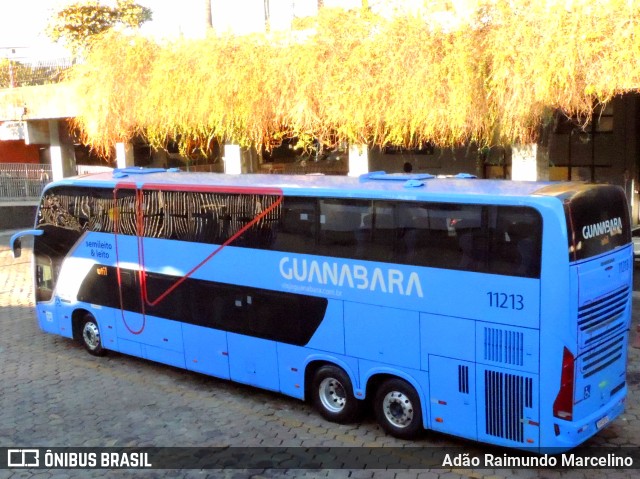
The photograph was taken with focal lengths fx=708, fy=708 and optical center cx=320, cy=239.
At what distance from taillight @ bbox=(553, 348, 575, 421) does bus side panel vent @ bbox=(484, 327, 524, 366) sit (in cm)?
40

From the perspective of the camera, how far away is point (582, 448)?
7836 mm

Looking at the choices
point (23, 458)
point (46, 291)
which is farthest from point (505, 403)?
point (46, 291)

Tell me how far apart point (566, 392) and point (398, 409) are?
2116 mm

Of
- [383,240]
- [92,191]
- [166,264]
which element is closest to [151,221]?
[166,264]

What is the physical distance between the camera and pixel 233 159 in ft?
59.3

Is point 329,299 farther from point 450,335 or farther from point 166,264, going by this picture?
point 166,264

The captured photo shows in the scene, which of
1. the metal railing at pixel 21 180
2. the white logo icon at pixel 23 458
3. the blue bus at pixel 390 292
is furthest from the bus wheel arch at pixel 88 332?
the metal railing at pixel 21 180

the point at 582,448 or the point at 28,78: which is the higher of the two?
the point at 28,78

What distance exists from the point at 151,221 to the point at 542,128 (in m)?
7.45

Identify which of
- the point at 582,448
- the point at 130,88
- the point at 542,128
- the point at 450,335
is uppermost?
the point at 130,88

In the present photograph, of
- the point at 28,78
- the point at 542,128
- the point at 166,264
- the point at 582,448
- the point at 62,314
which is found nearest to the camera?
the point at 582,448

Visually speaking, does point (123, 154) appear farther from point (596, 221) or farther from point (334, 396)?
point (596, 221)

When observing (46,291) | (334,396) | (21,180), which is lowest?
(334,396)

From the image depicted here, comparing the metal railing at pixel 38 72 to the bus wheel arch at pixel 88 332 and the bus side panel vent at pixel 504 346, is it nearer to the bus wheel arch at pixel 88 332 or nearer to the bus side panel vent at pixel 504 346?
the bus wheel arch at pixel 88 332
